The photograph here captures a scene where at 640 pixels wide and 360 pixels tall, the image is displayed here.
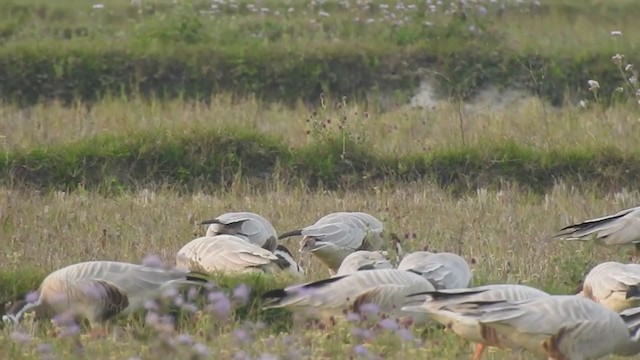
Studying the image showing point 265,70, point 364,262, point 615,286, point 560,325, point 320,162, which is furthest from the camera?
point 265,70

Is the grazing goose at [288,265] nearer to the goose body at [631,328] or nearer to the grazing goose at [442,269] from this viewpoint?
the grazing goose at [442,269]

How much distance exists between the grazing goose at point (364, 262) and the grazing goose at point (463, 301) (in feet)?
2.87

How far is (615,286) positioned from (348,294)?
1070mm

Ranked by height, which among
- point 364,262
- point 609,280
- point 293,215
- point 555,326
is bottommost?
point 293,215

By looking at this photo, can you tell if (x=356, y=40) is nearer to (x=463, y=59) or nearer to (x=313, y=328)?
(x=463, y=59)

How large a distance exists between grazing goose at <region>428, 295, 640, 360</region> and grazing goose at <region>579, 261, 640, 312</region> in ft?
1.96

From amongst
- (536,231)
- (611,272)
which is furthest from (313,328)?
(536,231)

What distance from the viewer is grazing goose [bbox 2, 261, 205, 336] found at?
195 inches

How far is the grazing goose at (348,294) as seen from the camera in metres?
4.89

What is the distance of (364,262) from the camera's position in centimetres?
559

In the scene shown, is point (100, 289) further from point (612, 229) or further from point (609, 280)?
point (612, 229)

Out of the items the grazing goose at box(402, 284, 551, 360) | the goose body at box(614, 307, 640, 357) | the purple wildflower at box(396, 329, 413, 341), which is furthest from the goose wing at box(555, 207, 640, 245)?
the purple wildflower at box(396, 329, 413, 341)

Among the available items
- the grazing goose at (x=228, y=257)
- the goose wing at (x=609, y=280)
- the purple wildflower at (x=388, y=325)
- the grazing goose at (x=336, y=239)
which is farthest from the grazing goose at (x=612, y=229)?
the purple wildflower at (x=388, y=325)

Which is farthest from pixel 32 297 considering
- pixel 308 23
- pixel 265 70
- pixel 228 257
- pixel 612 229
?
pixel 308 23
